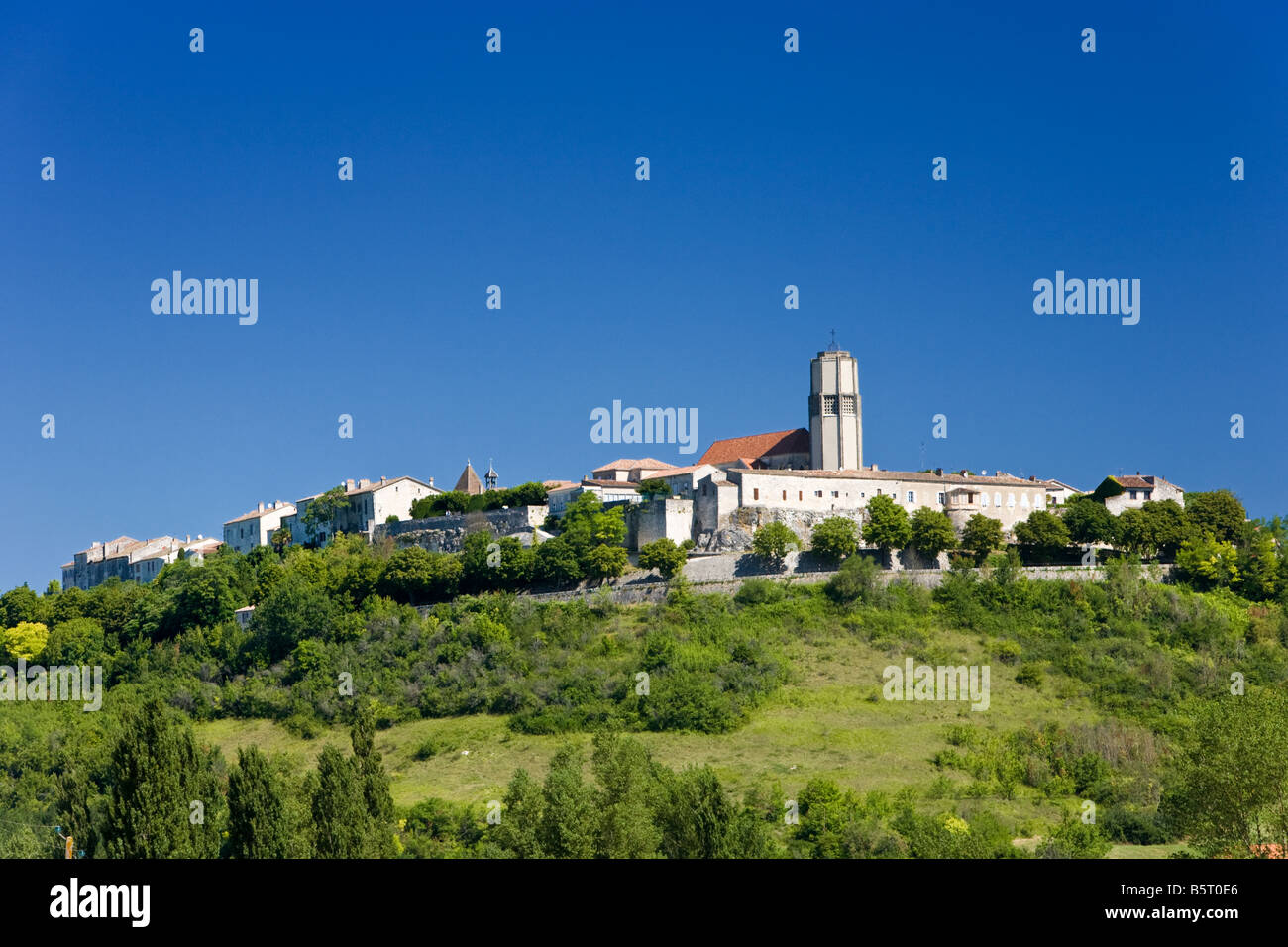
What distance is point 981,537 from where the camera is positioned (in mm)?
64625

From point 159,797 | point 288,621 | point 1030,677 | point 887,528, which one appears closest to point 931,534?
point 887,528

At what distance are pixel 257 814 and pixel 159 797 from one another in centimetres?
240

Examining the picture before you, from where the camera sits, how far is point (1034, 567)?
6394cm

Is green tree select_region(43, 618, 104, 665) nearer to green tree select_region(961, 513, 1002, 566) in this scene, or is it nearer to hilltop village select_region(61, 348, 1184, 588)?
hilltop village select_region(61, 348, 1184, 588)

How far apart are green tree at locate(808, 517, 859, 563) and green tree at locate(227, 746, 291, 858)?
3288 cm

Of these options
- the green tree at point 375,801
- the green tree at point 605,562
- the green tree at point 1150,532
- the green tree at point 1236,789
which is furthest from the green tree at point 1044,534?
the green tree at point 375,801

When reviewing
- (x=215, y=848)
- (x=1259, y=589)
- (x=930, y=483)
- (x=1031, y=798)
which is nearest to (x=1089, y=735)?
(x=1031, y=798)

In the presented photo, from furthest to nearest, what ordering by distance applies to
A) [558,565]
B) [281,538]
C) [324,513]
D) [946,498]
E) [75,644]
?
[281,538]
[324,513]
[946,498]
[75,644]
[558,565]

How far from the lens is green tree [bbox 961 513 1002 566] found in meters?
64.7

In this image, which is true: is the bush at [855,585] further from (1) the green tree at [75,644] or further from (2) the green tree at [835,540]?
(1) the green tree at [75,644]

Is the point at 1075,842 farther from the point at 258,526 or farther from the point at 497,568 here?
the point at 258,526
